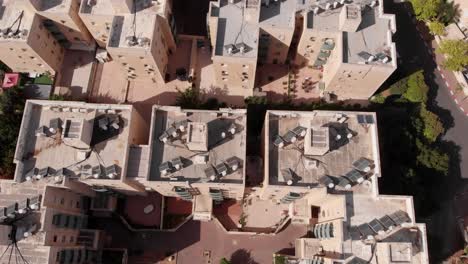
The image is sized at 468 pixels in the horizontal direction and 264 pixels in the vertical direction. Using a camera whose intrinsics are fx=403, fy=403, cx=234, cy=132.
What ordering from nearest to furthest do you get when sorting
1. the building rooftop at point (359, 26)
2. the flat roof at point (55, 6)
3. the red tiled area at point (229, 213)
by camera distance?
1. the building rooftop at point (359, 26)
2. the flat roof at point (55, 6)
3. the red tiled area at point (229, 213)

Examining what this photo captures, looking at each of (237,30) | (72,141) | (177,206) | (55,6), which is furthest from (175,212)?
(55,6)

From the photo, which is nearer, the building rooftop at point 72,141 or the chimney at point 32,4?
the building rooftop at point 72,141

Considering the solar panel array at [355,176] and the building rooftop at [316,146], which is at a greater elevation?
the building rooftop at [316,146]

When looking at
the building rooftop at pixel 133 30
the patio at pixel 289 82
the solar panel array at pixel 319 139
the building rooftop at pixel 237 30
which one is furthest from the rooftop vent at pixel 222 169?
the building rooftop at pixel 133 30

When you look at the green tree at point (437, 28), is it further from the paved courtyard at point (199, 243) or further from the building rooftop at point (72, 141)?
the building rooftop at point (72, 141)

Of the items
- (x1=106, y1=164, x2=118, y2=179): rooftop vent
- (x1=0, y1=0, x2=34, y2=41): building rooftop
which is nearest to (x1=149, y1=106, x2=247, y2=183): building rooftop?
(x1=106, y1=164, x2=118, y2=179): rooftop vent

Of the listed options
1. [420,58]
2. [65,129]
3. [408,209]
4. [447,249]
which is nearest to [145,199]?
[65,129]

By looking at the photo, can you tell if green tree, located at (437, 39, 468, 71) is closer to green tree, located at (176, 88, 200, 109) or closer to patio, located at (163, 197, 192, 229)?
green tree, located at (176, 88, 200, 109)
